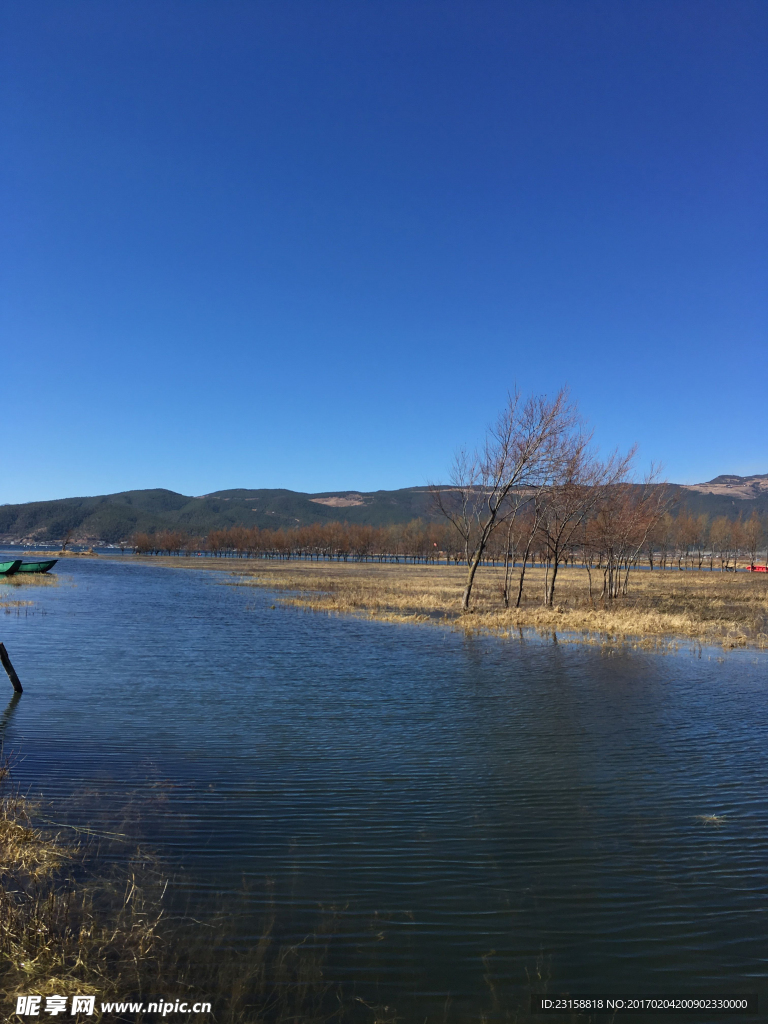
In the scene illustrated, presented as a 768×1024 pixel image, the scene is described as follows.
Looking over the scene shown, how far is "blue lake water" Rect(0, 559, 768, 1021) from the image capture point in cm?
582

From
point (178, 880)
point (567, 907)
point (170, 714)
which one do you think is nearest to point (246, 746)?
point (170, 714)

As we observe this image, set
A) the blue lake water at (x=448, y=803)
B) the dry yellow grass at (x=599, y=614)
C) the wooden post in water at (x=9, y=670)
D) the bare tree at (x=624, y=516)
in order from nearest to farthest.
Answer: the blue lake water at (x=448, y=803) < the wooden post in water at (x=9, y=670) < the dry yellow grass at (x=599, y=614) < the bare tree at (x=624, y=516)

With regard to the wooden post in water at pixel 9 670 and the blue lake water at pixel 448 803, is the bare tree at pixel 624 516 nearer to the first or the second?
the blue lake water at pixel 448 803

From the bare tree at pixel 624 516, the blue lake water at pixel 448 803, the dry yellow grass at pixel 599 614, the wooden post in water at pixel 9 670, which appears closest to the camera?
the blue lake water at pixel 448 803

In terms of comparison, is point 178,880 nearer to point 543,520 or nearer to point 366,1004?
point 366,1004

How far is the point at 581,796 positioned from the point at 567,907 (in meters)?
3.47

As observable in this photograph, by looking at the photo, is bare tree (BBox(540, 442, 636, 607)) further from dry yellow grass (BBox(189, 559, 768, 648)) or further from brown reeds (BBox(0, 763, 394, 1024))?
brown reeds (BBox(0, 763, 394, 1024))

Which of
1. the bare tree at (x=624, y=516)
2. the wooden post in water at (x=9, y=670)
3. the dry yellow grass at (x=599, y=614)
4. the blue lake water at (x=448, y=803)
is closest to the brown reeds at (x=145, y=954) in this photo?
the blue lake water at (x=448, y=803)

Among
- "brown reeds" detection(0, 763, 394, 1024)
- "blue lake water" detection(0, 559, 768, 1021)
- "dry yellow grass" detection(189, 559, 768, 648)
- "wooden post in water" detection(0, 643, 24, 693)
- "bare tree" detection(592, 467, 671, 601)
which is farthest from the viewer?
"bare tree" detection(592, 467, 671, 601)

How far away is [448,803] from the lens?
30.9ft

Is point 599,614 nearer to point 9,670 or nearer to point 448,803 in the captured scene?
point 448,803

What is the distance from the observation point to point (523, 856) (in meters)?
7.74

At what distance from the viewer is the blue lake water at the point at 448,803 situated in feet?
19.1

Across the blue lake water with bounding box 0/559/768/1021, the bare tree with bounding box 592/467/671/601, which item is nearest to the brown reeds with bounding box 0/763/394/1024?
the blue lake water with bounding box 0/559/768/1021
